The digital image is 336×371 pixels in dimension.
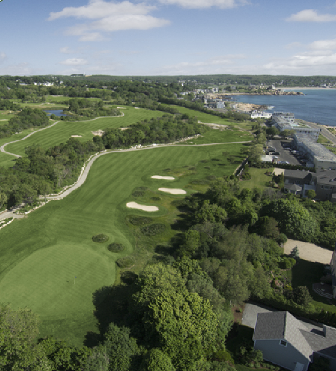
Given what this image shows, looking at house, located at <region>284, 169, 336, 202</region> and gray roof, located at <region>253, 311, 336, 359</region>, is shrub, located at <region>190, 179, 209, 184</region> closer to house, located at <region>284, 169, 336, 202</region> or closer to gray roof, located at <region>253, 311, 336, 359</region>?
house, located at <region>284, 169, 336, 202</region>

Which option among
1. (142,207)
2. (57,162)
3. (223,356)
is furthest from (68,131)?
(223,356)

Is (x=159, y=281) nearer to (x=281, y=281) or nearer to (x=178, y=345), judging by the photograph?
(x=178, y=345)

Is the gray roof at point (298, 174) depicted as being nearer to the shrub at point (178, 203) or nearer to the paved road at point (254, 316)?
the shrub at point (178, 203)

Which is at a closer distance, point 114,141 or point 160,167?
point 160,167

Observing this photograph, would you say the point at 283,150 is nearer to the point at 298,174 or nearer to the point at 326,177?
the point at 298,174

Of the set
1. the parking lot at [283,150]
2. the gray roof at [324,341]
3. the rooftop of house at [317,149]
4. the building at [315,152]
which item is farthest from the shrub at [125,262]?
the parking lot at [283,150]

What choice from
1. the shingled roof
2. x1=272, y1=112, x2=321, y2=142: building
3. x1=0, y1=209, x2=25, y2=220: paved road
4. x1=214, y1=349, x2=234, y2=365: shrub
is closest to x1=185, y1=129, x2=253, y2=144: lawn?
x1=272, y1=112, x2=321, y2=142: building

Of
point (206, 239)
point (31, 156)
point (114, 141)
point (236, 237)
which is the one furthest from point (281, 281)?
point (114, 141)
